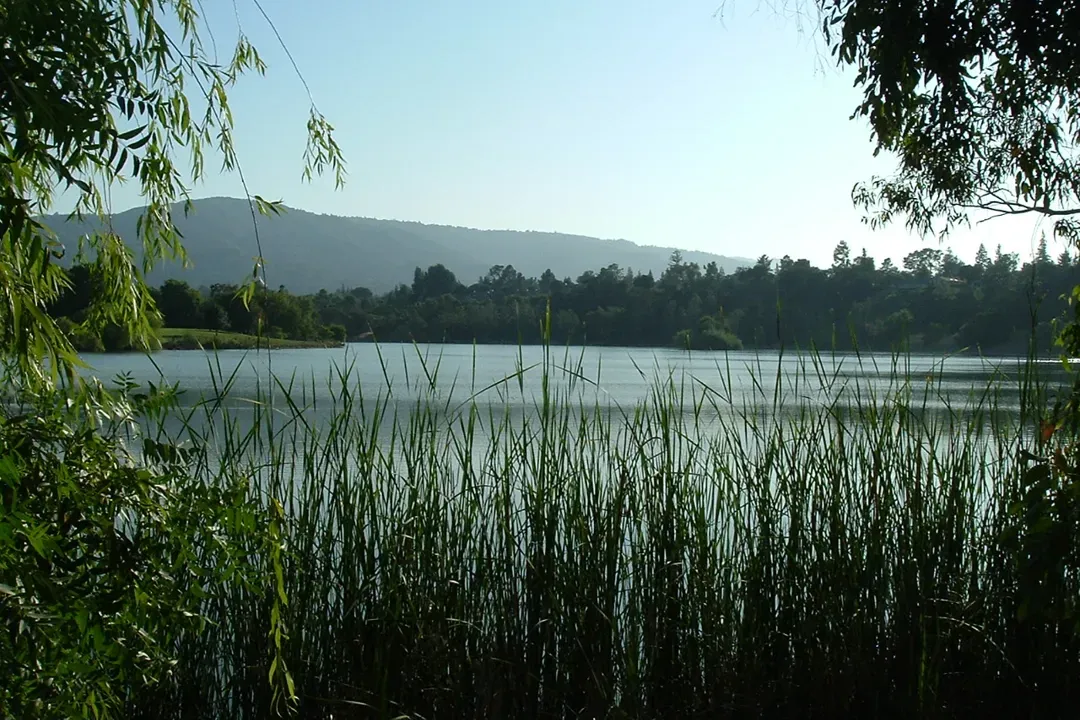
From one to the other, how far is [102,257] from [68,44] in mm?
654

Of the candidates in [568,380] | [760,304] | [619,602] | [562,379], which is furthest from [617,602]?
[760,304]

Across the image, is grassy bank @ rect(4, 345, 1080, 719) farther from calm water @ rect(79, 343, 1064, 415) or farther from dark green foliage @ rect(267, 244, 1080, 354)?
dark green foliage @ rect(267, 244, 1080, 354)

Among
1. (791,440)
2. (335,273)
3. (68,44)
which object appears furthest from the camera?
(335,273)

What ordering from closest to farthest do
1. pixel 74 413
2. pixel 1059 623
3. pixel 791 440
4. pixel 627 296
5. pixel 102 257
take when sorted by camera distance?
pixel 74 413 < pixel 102 257 < pixel 1059 623 < pixel 791 440 < pixel 627 296

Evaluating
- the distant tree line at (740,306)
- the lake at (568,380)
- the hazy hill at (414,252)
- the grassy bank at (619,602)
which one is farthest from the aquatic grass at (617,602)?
the hazy hill at (414,252)

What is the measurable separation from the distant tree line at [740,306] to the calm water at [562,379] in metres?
0.22

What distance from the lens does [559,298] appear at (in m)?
7.72

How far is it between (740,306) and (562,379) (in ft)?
14.7

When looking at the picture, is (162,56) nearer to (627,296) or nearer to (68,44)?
(68,44)

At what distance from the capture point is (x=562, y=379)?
448 cm

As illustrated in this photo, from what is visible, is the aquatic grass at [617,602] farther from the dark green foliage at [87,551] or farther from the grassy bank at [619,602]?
the dark green foliage at [87,551]

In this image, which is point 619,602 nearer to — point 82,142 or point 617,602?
point 617,602

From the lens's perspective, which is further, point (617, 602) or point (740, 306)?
point (740, 306)

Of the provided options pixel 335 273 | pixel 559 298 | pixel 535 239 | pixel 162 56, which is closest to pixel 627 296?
pixel 559 298
